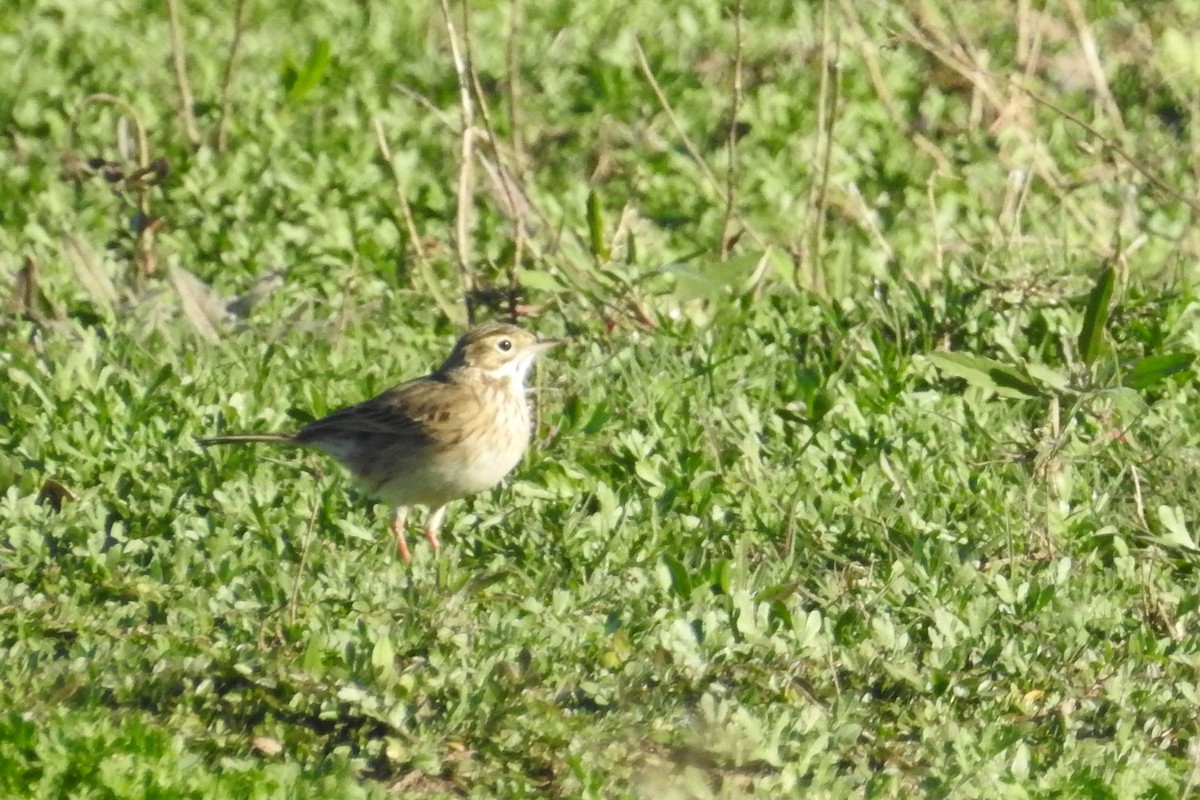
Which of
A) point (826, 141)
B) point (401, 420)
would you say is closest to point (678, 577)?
point (401, 420)

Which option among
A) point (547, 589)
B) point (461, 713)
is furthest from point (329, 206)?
point (461, 713)

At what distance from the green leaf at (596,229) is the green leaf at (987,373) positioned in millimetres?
2072

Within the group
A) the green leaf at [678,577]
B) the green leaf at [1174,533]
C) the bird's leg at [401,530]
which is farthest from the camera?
the bird's leg at [401,530]

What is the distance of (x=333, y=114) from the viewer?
11.0 meters

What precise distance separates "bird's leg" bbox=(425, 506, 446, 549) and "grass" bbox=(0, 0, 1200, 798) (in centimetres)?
5

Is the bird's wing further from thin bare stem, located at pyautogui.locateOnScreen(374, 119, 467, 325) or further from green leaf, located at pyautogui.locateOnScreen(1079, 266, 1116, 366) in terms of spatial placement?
green leaf, located at pyautogui.locateOnScreen(1079, 266, 1116, 366)

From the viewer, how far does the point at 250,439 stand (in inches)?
288

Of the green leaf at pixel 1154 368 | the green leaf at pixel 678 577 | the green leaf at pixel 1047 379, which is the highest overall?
the green leaf at pixel 1047 379

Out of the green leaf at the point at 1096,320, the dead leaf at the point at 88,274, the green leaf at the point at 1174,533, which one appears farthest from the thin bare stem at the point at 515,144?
the green leaf at the point at 1174,533

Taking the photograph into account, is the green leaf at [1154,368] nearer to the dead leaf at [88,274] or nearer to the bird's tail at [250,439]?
the bird's tail at [250,439]

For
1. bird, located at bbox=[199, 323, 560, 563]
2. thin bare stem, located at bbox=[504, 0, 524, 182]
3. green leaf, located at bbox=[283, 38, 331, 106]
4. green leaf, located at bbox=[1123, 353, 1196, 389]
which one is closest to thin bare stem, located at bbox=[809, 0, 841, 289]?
thin bare stem, located at bbox=[504, 0, 524, 182]

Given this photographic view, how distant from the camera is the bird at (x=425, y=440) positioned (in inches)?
288

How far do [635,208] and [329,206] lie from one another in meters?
1.46

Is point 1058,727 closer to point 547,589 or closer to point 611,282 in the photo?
point 547,589
